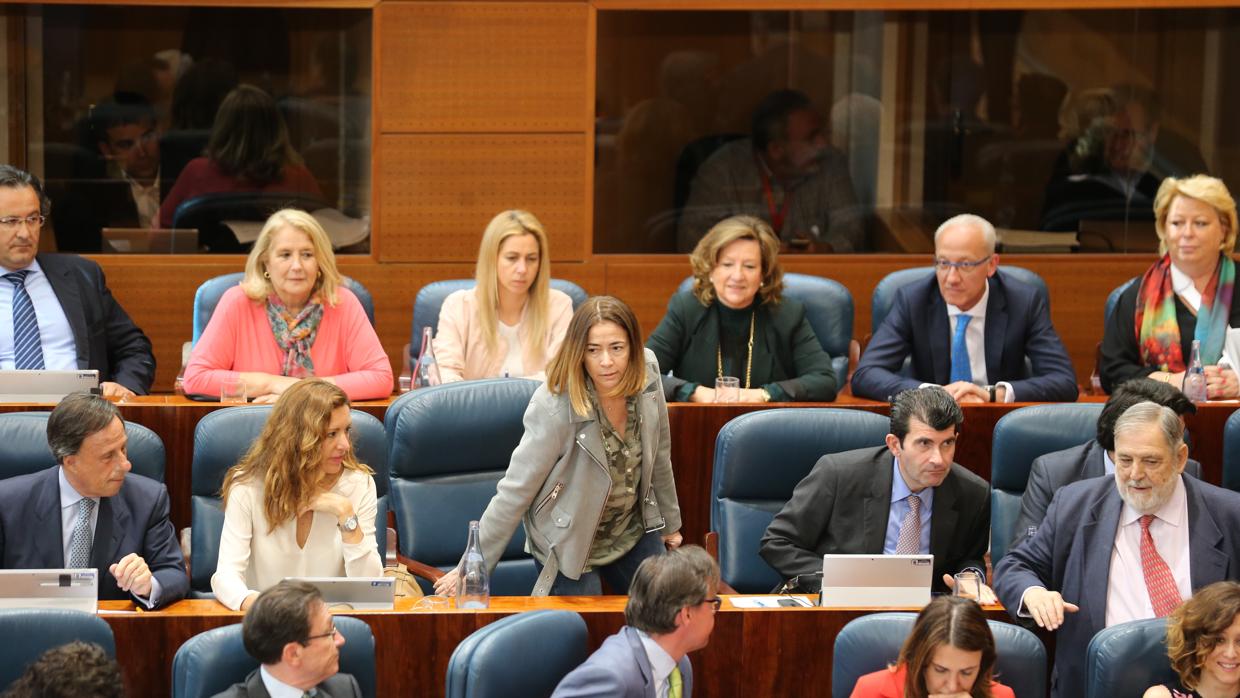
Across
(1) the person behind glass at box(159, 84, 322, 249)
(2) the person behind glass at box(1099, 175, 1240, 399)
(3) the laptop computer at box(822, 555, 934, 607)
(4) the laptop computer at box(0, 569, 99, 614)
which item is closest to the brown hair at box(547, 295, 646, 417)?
(3) the laptop computer at box(822, 555, 934, 607)

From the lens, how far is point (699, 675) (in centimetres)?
356

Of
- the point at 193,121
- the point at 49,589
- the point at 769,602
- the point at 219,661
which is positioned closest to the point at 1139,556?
the point at 769,602

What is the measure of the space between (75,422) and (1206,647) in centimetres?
258

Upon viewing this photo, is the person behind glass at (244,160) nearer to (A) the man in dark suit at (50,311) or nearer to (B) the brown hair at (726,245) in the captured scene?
(A) the man in dark suit at (50,311)

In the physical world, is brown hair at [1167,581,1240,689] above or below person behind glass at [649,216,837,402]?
below

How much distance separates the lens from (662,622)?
10.6 feet

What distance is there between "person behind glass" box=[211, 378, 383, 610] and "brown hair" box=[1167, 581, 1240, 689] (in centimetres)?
184

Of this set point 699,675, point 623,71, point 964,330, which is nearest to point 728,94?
point 623,71

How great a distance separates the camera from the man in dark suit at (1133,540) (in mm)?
3875

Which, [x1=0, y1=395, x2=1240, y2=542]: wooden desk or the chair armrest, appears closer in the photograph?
the chair armrest

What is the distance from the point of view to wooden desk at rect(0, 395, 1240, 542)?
15.3ft

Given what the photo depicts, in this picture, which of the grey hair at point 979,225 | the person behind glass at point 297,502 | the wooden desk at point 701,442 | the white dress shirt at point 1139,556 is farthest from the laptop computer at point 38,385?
the white dress shirt at point 1139,556

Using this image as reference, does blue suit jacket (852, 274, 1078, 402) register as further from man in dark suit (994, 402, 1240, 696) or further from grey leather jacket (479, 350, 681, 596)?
grey leather jacket (479, 350, 681, 596)

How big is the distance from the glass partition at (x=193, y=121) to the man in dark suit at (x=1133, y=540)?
10.5 ft
